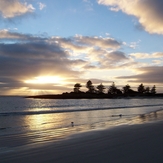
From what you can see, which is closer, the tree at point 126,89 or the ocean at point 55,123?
the ocean at point 55,123

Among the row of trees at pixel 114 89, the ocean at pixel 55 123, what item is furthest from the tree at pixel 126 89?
the ocean at pixel 55 123

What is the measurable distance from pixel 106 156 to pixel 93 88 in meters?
154

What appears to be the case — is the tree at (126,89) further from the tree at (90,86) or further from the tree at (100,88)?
the tree at (90,86)

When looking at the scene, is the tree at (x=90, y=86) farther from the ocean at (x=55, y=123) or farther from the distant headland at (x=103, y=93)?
the ocean at (x=55, y=123)

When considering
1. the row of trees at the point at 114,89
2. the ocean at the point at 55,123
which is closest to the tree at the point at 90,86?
the row of trees at the point at 114,89

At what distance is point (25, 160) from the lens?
6.90 m

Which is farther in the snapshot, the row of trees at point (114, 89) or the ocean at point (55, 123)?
the row of trees at point (114, 89)

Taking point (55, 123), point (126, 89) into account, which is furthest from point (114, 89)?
point (55, 123)

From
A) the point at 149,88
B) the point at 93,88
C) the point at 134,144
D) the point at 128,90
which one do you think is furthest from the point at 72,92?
the point at 134,144

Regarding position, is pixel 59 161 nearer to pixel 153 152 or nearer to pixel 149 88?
pixel 153 152

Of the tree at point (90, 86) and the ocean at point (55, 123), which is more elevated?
the tree at point (90, 86)

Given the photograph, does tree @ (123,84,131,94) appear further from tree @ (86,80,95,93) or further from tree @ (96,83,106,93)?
tree @ (86,80,95,93)

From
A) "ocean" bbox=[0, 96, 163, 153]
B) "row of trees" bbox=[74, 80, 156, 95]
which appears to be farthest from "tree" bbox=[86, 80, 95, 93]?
"ocean" bbox=[0, 96, 163, 153]

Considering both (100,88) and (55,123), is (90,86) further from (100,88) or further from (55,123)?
(55,123)
